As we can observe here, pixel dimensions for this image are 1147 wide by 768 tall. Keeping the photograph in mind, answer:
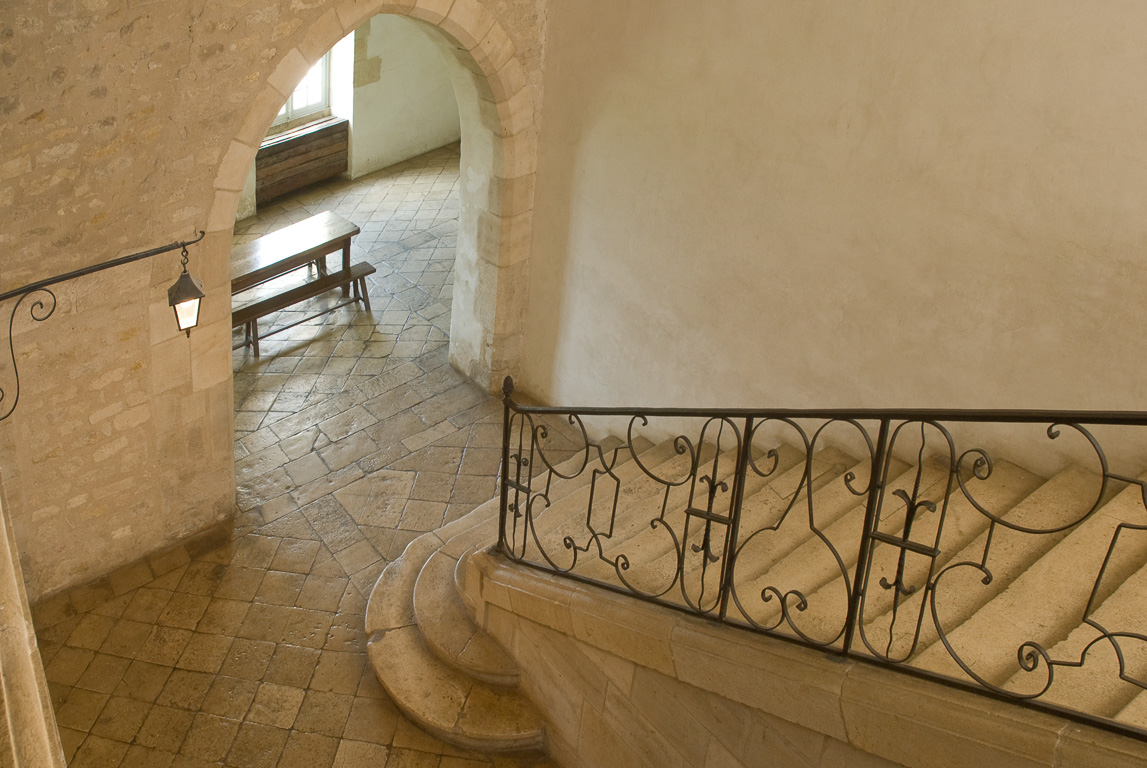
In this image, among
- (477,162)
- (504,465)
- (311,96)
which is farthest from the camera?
(311,96)


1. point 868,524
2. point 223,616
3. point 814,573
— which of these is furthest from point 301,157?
point 868,524

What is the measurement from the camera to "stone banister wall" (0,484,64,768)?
5.57 ft

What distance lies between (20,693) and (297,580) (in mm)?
3461

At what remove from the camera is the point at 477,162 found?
6.15 meters

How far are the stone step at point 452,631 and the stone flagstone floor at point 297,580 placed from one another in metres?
0.33

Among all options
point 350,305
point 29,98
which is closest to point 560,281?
point 350,305

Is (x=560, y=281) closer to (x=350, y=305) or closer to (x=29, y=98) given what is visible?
(x=350, y=305)

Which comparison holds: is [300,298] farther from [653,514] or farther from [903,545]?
[903,545]

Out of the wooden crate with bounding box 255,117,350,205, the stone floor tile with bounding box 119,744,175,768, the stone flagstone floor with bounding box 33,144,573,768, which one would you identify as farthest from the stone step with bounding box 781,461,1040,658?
the wooden crate with bounding box 255,117,350,205

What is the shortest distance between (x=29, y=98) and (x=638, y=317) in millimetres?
3085

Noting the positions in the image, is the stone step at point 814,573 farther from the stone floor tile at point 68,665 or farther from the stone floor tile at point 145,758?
the stone floor tile at point 68,665

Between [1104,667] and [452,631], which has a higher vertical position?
[1104,667]

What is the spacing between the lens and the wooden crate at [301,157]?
350 inches

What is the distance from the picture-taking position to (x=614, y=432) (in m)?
6.13
